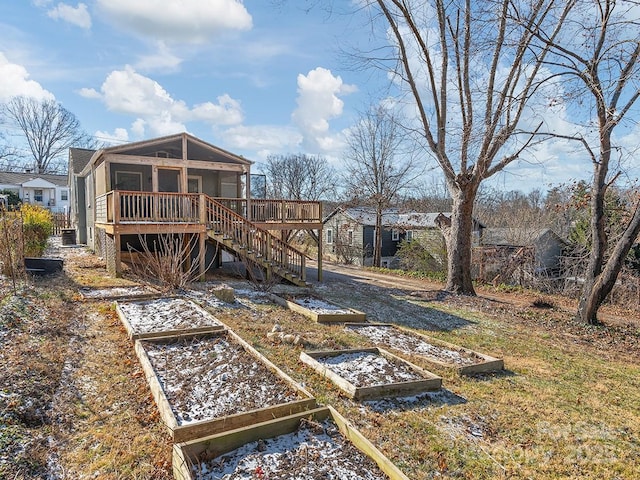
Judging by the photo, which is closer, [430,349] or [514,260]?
[430,349]

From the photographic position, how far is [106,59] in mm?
15562

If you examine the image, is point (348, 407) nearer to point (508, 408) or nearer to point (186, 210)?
point (508, 408)

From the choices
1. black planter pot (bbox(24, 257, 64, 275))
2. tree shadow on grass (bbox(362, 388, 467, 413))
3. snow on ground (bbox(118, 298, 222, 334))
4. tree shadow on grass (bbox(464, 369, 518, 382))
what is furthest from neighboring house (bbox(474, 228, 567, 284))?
black planter pot (bbox(24, 257, 64, 275))

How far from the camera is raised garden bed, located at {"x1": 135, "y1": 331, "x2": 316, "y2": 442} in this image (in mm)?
3668

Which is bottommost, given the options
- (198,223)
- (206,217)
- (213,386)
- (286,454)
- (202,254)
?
(286,454)

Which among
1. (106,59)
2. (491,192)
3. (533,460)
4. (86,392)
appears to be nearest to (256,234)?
(86,392)

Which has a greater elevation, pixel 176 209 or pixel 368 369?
pixel 176 209

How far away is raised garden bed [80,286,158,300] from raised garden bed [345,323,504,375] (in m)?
4.77

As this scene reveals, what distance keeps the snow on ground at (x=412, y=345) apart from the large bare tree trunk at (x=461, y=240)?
6313mm

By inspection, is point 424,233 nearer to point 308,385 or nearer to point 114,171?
point 114,171

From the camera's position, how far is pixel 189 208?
1153 cm

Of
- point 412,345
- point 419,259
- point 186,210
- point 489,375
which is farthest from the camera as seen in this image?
point 419,259

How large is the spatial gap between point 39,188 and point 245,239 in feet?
124

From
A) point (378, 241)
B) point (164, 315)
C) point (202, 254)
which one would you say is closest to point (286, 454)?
point (164, 315)
